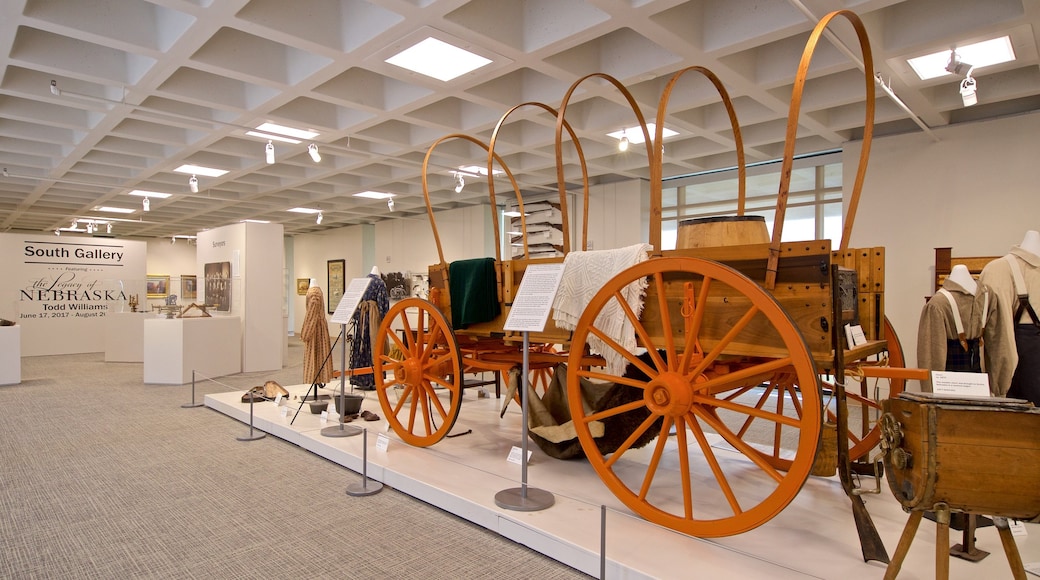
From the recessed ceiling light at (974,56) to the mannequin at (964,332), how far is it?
72.1 inches

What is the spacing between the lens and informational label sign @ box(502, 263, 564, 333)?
2.64 metres

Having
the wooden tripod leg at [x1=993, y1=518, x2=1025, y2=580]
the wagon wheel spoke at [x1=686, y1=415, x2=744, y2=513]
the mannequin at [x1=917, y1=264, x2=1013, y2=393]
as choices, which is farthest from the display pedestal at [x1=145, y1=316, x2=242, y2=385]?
the wooden tripod leg at [x1=993, y1=518, x2=1025, y2=580]

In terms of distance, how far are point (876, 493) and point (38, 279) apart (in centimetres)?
1452

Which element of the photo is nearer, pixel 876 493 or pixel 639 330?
pixel 639 330

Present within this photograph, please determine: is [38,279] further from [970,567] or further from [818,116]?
[970,567]

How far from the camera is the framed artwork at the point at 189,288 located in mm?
10438

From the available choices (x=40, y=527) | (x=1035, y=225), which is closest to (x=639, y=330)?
(x=40, y=527)

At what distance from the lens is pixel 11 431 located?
502 centimetres

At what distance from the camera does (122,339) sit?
1069cm

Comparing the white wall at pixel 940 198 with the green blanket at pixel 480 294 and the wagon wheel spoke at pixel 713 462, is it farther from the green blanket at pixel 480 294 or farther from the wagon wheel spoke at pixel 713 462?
the wagon wheel spoke at pixel 713 462

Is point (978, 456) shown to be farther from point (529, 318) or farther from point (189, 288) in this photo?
point (189, 288)

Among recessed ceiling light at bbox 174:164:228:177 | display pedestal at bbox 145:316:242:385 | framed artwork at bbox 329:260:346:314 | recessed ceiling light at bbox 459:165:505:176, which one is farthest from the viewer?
framed artwork at bbox 329:260:346:314

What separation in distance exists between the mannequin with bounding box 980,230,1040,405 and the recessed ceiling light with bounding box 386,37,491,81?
3.80 metres

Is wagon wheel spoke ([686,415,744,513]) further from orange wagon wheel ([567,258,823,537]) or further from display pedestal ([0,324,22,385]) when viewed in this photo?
display pedestal ([0,324,22,385])
